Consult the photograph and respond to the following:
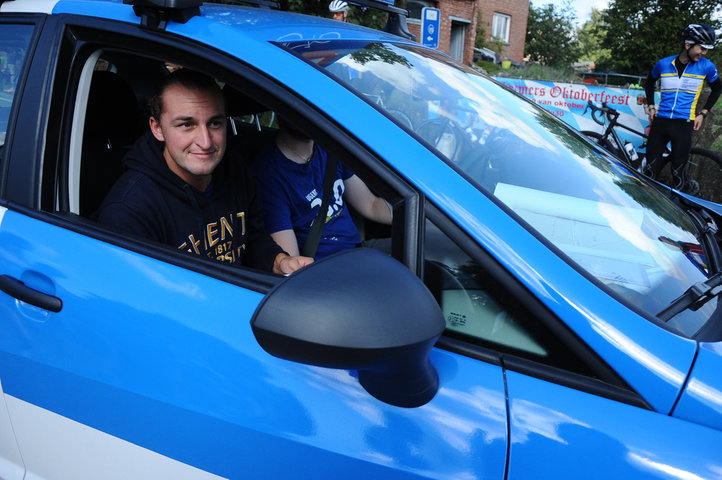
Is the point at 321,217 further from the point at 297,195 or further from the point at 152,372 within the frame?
the point at 152,372

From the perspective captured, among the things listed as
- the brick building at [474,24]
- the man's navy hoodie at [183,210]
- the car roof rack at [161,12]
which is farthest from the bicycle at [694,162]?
the brick building at [474,24]

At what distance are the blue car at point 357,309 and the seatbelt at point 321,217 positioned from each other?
0.59 metres

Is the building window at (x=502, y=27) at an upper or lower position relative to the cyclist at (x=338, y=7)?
lower

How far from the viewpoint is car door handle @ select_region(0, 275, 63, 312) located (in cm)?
130

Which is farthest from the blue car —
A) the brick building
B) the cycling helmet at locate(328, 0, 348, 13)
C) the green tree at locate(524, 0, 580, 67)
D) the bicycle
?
the green tree at locate(524, 0, 580, 67)

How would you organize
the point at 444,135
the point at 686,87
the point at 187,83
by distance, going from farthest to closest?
the point at 686,87 < the point at 187,83 < the point at 444,135

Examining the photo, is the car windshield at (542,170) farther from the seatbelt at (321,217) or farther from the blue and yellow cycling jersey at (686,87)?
the blue and yellow cycling jersey at (686,87)

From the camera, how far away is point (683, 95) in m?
6.37

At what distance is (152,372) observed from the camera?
120 cm

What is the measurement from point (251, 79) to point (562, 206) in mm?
741

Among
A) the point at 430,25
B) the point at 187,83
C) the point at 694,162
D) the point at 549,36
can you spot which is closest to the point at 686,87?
the point at 694,162

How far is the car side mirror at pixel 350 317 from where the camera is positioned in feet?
2.80

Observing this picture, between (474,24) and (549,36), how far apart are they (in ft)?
80.3

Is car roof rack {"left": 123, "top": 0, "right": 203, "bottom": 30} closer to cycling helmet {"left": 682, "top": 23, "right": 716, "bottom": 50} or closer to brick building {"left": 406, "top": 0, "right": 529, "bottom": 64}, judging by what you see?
cycling helmet {"left": 682, "top": 23, "right": 716, "bottom": 50}
